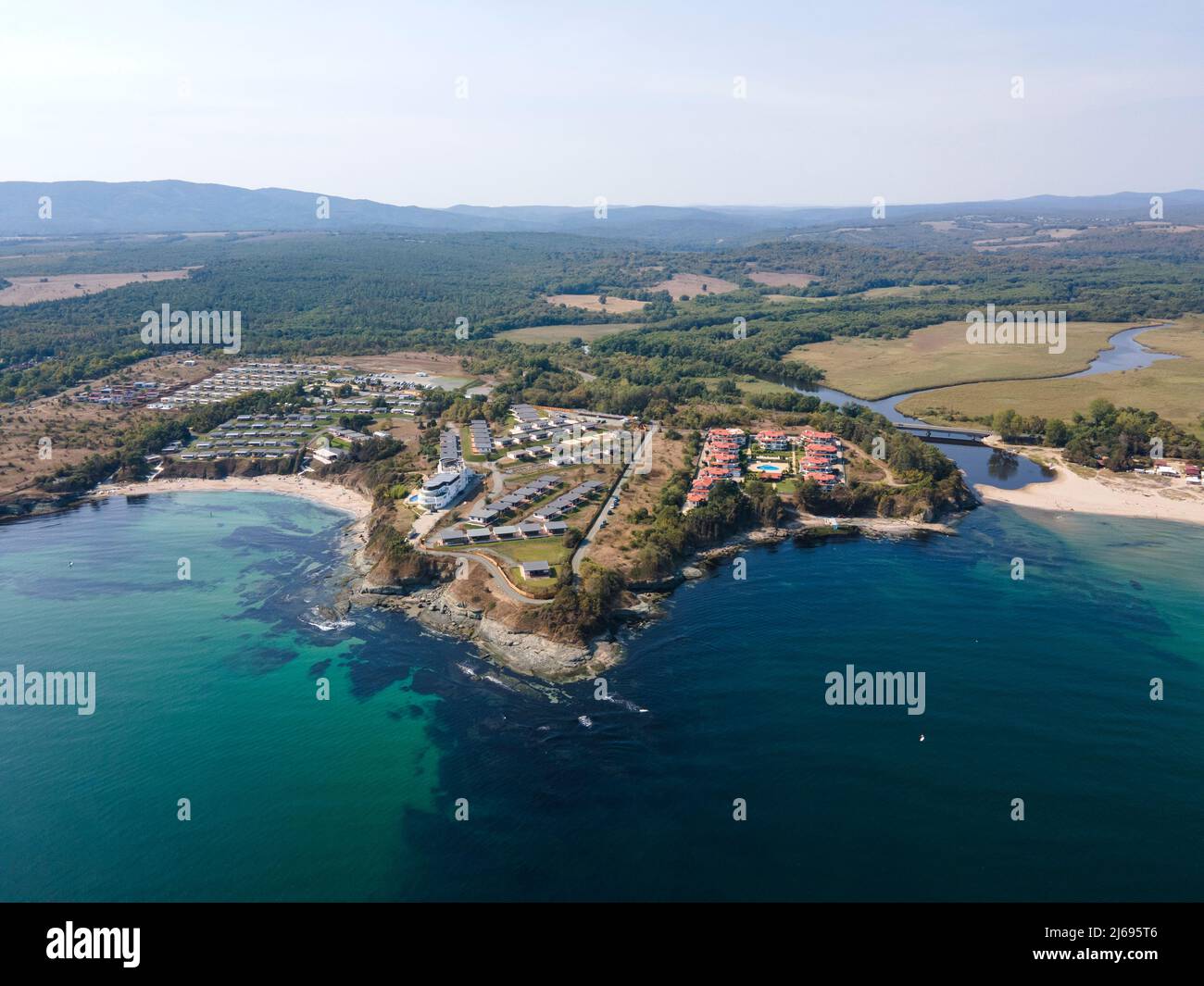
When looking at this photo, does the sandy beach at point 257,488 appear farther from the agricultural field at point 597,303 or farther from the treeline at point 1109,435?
the agricultural field at point 597,303

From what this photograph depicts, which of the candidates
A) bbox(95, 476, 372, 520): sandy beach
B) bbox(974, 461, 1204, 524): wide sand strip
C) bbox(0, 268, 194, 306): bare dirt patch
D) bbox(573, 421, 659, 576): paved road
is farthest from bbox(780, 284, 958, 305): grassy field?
bbox(0, 268, 194, 306): bare dirt patch

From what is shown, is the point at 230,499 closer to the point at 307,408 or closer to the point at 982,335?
the point at 307,408

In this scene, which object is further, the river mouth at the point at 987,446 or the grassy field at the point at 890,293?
the grassy field at the point at 890,293

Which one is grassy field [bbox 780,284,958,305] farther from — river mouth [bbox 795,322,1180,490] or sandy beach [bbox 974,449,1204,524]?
sandy beach [bbox 974,449,1204,524]

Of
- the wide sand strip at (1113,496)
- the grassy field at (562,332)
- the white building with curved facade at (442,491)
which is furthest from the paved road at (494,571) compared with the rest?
the grassy field at (562,332)
